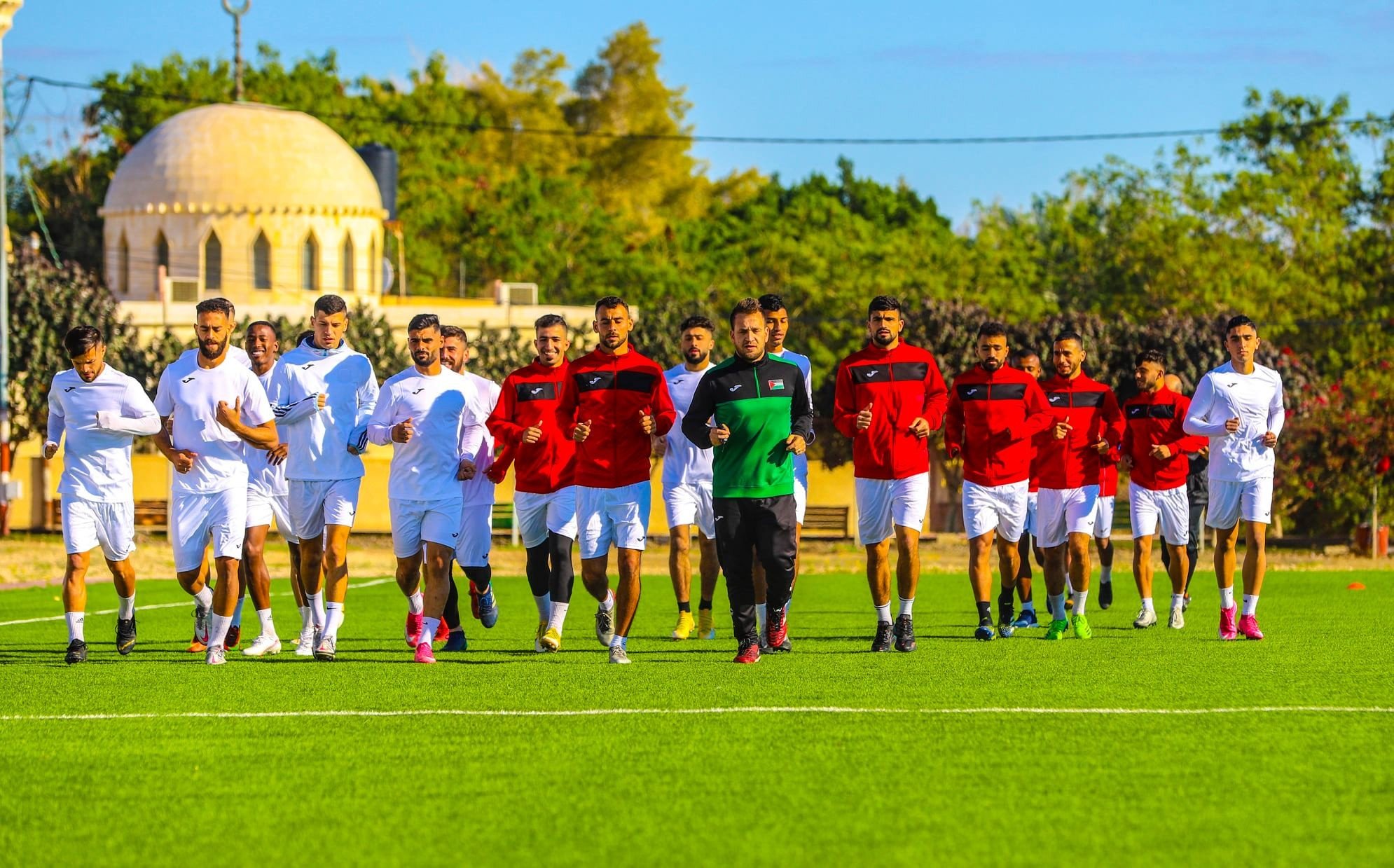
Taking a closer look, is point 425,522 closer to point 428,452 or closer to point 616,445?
point 428,452

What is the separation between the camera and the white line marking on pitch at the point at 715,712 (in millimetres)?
9211

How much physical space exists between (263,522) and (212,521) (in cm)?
58

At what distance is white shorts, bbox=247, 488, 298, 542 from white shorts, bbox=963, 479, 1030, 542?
454cm

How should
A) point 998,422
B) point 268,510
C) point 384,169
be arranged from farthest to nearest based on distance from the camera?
point 384,169 → point 998,422 → point 268,510

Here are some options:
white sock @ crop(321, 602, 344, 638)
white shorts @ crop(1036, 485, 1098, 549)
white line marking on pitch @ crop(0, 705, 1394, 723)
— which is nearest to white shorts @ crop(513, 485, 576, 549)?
white sock @ crop(321, 602, 344, 638)

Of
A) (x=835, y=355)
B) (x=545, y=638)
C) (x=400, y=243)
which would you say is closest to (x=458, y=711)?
(x=545, y=638)

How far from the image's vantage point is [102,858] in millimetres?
6465

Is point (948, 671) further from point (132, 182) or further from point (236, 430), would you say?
point (132, 182)

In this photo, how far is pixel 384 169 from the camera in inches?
2400

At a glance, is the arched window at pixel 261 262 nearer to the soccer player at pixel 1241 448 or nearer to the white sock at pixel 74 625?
the white sock at pixel 74 625

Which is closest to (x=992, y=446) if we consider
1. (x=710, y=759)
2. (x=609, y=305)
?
(x=609, y=305)

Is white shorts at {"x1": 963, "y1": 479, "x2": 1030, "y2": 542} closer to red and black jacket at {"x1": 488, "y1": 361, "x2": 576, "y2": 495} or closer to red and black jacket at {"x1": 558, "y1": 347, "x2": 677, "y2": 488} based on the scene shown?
red and black jacket at {"x1": 558, "y1": 347, "x2": 677, "y2": 488}

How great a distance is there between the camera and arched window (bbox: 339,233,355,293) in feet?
175

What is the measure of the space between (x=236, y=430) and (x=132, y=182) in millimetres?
43757
